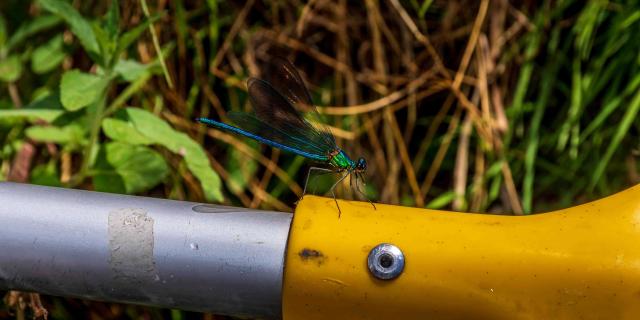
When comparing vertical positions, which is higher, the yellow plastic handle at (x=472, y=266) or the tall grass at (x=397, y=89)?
the tall grass at (x=397, y=89)

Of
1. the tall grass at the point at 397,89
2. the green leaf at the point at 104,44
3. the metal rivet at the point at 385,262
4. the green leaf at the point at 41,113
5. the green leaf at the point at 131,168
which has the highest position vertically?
the tall grass at the point at 397,89

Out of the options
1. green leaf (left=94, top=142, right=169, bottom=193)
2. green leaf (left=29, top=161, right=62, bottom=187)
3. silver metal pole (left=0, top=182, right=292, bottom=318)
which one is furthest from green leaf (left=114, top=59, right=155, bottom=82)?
silver metal pole (left=0, top=182, right=292, bottom=318)

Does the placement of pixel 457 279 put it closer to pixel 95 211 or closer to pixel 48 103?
pixel 95 211

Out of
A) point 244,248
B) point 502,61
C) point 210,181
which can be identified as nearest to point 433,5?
point 502,61

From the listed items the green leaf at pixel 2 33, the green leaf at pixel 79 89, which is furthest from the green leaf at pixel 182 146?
the green leaf at pixel 2 33

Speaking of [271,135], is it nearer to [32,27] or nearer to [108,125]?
[108,125]

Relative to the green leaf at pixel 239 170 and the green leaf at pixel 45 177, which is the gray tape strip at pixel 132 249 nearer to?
the green leaf at pixel 45 177

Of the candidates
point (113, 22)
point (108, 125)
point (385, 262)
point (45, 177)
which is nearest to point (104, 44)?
point (113, 22)
